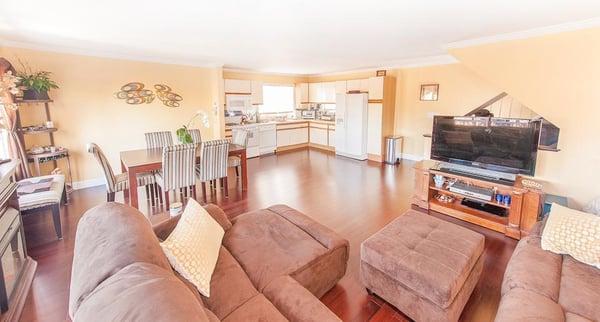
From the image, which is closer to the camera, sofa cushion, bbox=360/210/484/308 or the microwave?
sofa cushion, bbox=360/210/484/308

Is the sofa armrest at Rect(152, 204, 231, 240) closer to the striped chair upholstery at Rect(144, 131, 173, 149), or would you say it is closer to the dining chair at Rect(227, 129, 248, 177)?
the dining chair at Rect(227, 129, 248, 177)

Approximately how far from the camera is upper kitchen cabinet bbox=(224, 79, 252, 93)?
6473 millimetres

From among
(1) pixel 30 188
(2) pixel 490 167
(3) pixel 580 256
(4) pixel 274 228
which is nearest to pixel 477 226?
(2) pixel 490 167

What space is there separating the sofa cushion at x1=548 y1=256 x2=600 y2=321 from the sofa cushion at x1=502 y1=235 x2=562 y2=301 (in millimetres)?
32

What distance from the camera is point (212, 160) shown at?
379 centimetres

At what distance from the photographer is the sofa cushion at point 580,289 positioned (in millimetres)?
1410

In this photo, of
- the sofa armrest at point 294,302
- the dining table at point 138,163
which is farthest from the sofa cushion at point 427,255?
the dining table at point 138,163

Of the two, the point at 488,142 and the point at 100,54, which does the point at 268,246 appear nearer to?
the point at 488,142

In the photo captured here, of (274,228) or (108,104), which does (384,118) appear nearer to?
(274,228)

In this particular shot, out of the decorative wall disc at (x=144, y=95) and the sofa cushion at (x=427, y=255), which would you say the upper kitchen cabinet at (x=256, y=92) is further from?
the sofa cushion at (x=427, y=255)

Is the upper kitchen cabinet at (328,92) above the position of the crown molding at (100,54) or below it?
below

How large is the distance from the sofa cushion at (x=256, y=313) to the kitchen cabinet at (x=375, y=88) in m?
5.53

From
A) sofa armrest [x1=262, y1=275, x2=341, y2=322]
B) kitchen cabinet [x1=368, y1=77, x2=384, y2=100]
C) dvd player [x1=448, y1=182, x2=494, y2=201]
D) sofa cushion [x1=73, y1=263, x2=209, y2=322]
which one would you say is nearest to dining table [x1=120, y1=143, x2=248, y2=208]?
sofa armrest [x1=262, y1=275, x2=341, y2=322]

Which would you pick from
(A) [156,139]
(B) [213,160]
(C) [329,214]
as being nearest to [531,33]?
(C) [329,214]
